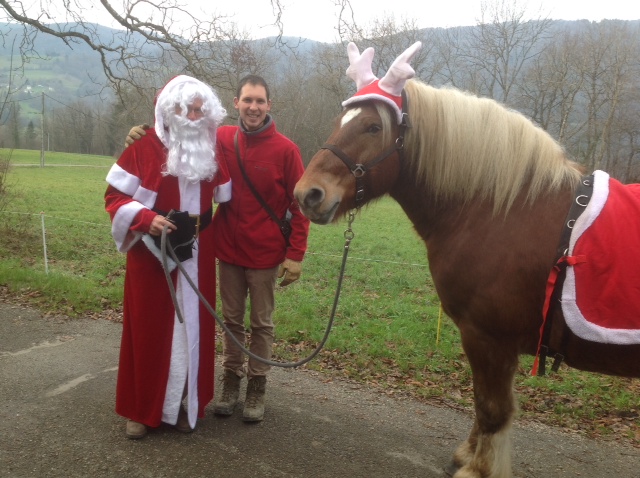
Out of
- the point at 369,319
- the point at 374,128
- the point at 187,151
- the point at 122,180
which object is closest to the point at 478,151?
the point at 374,128

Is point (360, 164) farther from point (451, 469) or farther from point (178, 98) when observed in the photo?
point (451, 469)

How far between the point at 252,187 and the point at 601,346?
225 cm

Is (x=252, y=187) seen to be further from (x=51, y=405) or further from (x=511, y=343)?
(x=51, y=405)

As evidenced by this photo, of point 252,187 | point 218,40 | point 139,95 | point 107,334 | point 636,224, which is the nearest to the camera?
point 636,224

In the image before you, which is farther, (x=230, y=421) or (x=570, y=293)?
(x=230, y=421)

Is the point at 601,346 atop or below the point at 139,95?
below

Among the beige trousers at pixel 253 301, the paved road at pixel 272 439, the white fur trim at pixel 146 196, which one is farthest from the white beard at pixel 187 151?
the paved road at pixel 272 439

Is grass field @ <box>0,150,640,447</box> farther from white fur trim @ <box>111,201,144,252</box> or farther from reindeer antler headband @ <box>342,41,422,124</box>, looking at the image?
white fur trim @ <box>111,201,144,252</box>

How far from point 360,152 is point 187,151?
1.19 m

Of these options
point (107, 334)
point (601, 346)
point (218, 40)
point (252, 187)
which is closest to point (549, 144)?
point (601, 346)

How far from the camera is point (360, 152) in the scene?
246 cm

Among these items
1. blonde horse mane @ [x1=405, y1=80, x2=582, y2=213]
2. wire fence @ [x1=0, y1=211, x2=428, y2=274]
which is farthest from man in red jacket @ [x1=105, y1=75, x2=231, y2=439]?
wire fence @ [x1=0, y1=211, x2=428, y2=274]

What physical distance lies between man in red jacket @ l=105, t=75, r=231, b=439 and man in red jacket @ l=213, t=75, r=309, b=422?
0.55 feet

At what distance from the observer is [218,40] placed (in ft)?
29.3
